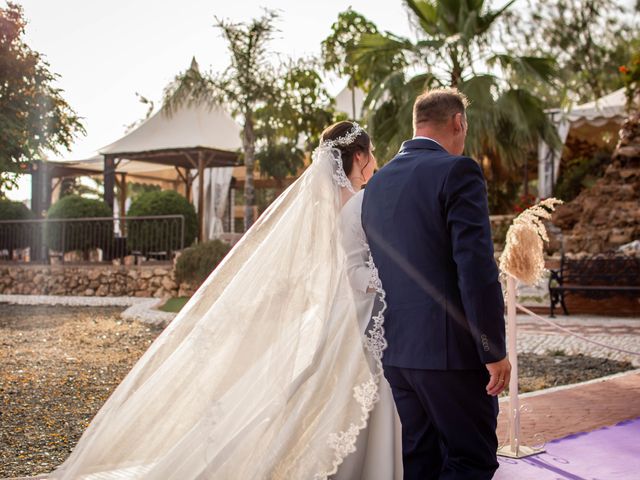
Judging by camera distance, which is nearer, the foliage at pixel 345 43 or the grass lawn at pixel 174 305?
the grass lawn at pixel 174 305

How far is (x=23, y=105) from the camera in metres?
18.5

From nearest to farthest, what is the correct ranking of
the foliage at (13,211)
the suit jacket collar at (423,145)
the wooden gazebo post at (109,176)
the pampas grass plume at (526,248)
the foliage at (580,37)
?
1. the suit jacket collar at (423,145)
2. the pampas grass plume at (526,248)
3. the foliage at (13,211)
4. the wooden gazebo post at (109,176)
5. the foliage at (580,37)

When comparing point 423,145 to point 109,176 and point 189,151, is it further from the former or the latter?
point 109,176

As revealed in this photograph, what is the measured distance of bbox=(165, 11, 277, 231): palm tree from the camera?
18203mm

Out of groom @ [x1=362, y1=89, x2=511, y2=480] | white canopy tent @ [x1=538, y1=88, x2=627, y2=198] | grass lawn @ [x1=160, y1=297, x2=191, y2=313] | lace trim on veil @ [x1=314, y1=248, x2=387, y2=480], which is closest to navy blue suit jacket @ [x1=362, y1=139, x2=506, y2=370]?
groom @ [x1=362, y1=89, x2=511, y2=480]

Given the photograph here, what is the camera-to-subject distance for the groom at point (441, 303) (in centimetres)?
275

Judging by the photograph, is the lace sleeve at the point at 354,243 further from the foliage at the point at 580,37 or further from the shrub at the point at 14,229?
the foliage at the point at 580,37

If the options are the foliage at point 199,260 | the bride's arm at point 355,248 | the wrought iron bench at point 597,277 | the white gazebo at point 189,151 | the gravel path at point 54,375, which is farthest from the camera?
the white gazebo at point 189,151

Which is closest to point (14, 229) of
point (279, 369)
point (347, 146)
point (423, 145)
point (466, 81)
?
point (466, 81)

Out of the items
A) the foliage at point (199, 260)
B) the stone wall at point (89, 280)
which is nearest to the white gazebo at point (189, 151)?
the stone wall at point (89, 280)

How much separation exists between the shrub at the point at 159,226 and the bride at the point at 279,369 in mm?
15099

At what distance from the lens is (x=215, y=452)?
3605mm

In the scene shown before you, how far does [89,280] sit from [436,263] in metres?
18.1

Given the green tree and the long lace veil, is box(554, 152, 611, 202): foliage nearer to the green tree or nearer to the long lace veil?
the green tree
